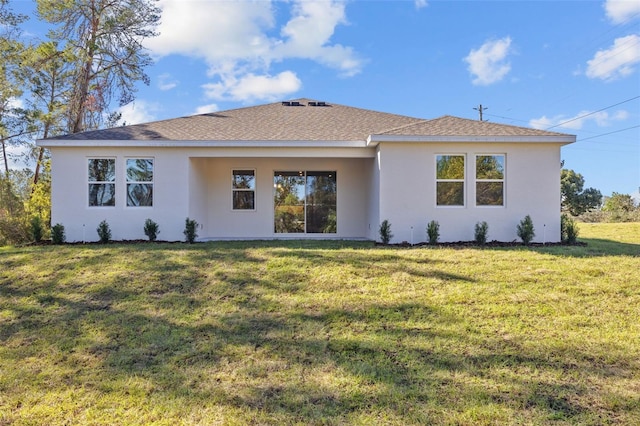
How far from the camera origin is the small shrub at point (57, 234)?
10.6 metres

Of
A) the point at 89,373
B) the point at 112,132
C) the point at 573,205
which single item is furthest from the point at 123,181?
the point at 573,205

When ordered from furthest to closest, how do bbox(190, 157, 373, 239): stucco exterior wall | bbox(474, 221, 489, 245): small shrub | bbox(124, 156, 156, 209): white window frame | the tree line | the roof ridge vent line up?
the tree line < the roof ridge vent < bbox(190, 157, 373, 239): stucco exterior wall < bbox(124, 156, 156, 209): white window frame < bbox(474, 221, 489, 245): small shrub

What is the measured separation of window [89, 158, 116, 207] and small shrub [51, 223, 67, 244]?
100 cm

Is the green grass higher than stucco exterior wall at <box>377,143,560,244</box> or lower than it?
lower

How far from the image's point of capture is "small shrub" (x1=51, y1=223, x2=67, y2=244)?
1065 centimetres

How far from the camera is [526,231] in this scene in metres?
10.0

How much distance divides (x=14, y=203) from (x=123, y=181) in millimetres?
5963

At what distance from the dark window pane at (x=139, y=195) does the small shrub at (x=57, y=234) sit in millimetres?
1943

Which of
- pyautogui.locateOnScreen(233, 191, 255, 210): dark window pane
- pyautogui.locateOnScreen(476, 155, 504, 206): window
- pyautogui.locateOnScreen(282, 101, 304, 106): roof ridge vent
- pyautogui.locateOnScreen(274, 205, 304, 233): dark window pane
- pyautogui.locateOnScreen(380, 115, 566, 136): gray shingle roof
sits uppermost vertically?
pyautogui.locateOnScreen(282, 101, 304, 106): roof ridge vent

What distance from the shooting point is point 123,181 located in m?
11.0

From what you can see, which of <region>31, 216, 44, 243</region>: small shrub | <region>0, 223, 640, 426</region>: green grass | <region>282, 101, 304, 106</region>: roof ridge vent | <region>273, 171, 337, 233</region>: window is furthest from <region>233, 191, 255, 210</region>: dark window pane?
<region>31, 216, 44, 243</region>: small shrub

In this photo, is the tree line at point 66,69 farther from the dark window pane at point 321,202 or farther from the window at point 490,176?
the window at point 490,176

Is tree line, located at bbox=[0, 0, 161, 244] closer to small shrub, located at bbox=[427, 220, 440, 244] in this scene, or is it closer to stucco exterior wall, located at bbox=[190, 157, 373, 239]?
stucco exterior wall, located at bbox=[190, 157, 373, 239]

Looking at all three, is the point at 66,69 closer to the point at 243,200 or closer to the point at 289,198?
the point at 243,200
